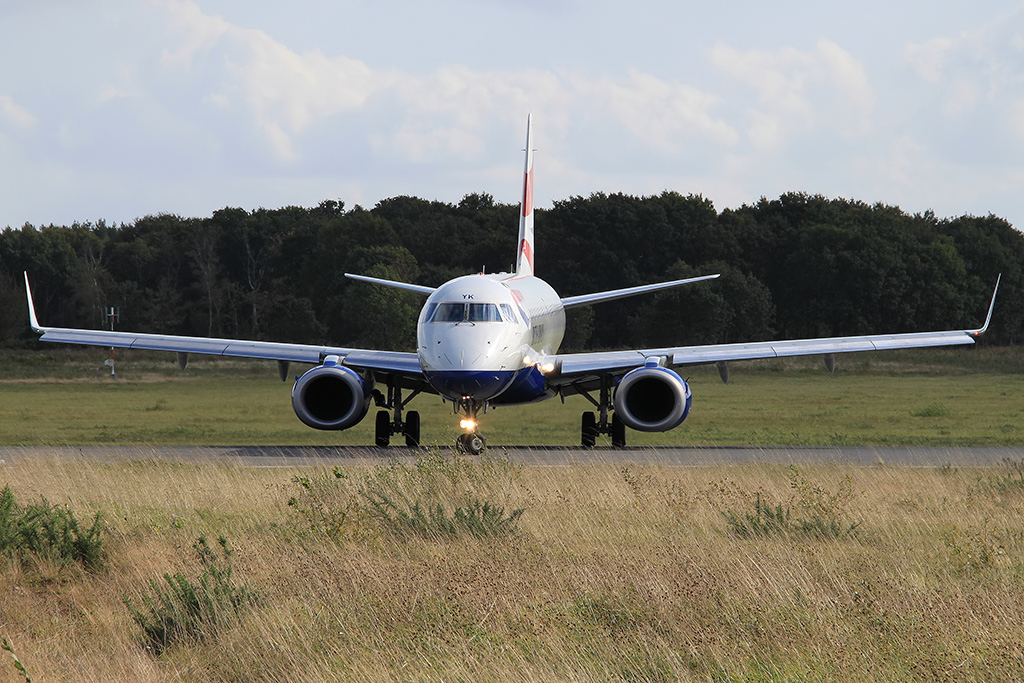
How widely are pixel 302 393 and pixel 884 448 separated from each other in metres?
11.5

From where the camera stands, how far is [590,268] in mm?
87188

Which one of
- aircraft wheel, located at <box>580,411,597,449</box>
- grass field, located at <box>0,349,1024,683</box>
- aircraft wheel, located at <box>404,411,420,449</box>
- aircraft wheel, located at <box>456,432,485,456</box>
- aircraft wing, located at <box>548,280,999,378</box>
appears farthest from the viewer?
aircraft wheel, located at <box>580,411,597,449</box>

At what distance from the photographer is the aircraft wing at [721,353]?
83.4ft

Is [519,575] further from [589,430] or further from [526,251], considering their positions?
[526,251]

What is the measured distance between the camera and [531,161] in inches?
1483

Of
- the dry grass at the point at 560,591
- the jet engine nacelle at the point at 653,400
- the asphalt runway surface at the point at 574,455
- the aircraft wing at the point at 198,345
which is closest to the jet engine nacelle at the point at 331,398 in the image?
the asphalt runway surface at the point at 574,455

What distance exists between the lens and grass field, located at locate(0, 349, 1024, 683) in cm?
766

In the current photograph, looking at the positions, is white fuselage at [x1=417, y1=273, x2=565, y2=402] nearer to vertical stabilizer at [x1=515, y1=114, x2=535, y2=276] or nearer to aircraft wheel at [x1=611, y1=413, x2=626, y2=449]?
aircraft wheel at [x1=611, y1=413, x2=626, y2=449]

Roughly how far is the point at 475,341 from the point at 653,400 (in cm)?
417

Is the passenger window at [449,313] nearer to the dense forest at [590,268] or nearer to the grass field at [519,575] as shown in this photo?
the grass field at [519,575]

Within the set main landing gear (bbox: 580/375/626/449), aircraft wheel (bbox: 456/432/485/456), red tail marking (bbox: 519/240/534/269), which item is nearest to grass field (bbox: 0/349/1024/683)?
aircraft wheel (bbox: 456/432/485/456)

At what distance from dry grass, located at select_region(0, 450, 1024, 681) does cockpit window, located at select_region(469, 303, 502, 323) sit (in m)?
8.09

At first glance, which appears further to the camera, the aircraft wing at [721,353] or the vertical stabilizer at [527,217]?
the vertical stabilizer at [527,217]

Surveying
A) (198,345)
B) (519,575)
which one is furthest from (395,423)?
(519,575)
